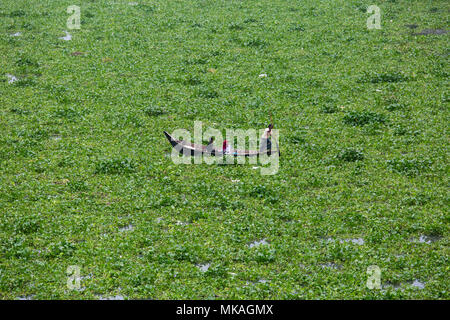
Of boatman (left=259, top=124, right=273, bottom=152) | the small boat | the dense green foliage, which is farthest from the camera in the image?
boatman (left=259, top=124, right=273, bottom=152)

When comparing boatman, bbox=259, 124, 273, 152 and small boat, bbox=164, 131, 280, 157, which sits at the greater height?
boatman, bbox=259, 124, 273, 152

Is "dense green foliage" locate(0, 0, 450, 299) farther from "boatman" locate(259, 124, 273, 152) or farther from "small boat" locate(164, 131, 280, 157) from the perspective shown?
"boatman" locate(259, 124, 273, 152)

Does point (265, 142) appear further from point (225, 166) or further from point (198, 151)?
point (198, 151)

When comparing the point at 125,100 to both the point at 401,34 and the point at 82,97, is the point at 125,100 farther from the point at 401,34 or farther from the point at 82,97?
the point at 401,34

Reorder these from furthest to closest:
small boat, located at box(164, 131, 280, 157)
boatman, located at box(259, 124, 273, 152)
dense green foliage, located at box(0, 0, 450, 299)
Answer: boatman, located at box(259, 124, 273, 152), small boat, located at box(164, 131, 280, 157), dense green foliage, located at box(0, 0, 450, 299)

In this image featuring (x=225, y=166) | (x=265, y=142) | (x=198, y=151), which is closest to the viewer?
(x=225, y=166)

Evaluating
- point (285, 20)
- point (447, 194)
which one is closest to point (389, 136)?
point (447, 194)

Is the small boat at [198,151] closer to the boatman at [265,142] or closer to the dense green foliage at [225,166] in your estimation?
the boatman at [265,142]

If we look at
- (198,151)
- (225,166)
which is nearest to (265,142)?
(225,166)

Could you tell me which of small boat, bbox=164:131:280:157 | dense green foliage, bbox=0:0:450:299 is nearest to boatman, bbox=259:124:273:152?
small boat, bbox=164:131:280:157
